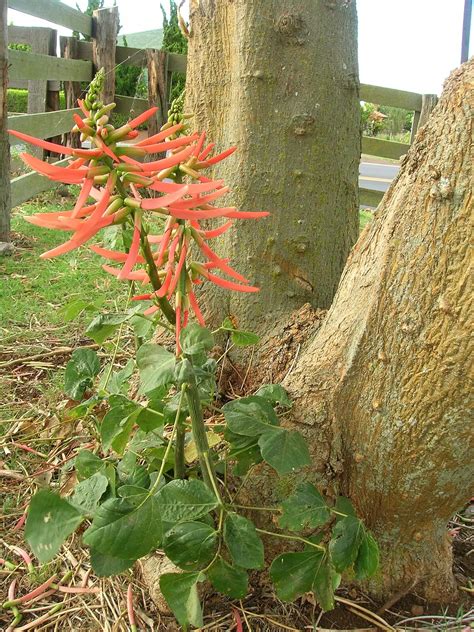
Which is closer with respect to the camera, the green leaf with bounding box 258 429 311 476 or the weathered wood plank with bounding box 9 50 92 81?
the green leaf with bounding box 258 429 311 476

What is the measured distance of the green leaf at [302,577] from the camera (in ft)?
3.35

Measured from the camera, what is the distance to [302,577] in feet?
3.38

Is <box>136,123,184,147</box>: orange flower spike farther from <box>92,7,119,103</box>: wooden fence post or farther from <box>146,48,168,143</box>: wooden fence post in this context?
<box>92,7,119,103</box>: wooden fence post

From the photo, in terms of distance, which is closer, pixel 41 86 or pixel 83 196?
pixel 83 196

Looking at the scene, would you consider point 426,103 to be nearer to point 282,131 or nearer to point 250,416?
point 282,131

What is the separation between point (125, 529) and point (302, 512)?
0.31m

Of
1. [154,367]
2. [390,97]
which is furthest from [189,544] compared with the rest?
[390,97]

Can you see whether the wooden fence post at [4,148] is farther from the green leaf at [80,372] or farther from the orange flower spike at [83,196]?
the orange flower spike at [83,196]

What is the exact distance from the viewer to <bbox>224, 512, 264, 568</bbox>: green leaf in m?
0.97

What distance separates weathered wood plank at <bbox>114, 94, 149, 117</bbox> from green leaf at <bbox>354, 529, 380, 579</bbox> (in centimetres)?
513

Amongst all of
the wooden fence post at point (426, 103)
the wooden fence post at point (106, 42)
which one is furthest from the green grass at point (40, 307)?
the wooden fence post at point (426, 103)

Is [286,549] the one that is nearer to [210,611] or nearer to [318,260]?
[210,611]

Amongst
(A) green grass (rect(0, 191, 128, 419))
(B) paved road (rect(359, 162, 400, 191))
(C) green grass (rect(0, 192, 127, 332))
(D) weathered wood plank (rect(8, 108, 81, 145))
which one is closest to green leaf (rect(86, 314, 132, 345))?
(A) green grass (rect(0, 191, 128, 419))

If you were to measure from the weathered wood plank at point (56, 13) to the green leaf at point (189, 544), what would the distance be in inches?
168
